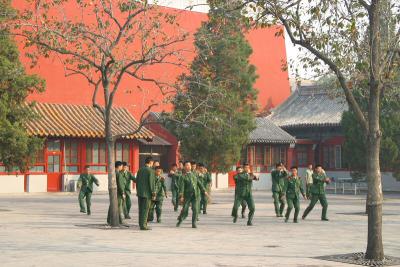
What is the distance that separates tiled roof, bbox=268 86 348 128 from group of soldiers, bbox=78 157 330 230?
27727mm

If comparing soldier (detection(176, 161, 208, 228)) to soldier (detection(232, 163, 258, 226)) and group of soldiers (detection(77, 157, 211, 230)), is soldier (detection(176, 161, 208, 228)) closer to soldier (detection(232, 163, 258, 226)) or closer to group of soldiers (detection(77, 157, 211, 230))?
A: group of soldiers (detection(77, 157, 211, 230))

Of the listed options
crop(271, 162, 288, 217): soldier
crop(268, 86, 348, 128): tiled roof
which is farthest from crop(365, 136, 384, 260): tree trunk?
crop(268, 86, 348, 128): tiled roof

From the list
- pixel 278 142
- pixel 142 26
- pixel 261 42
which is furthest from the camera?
pixel 261 42

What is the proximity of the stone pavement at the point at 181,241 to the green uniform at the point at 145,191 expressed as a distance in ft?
1.27

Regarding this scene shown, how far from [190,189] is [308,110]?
3498 centimetres

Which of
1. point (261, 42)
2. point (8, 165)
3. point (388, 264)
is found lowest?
point (388, 264)

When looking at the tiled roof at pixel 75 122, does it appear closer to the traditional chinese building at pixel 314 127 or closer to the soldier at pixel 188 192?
the traditional chinese building at pixel 314 127

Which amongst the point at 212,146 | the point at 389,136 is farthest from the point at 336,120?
the point at 212,146

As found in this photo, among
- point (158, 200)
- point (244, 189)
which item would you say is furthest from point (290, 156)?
point (158, 200)

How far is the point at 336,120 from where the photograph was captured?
159ft

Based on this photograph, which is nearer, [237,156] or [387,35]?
[387,35]

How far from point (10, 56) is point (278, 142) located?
25216mm

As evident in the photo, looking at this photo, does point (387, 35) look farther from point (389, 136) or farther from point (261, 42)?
point (261, 42)

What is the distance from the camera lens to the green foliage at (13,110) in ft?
75.7
